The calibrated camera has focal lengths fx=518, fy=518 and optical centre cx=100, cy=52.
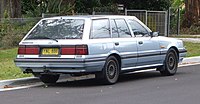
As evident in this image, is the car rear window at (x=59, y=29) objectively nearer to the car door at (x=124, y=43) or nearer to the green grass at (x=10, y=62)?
the car door at (x=124, y=43)

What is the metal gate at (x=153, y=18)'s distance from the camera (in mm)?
27727

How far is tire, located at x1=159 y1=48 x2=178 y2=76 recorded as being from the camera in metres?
13.4

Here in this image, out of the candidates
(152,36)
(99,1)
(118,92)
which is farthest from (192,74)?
(99,1)

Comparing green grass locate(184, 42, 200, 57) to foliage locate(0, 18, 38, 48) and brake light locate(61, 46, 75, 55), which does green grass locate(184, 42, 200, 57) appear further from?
brake light locate(61, 46, 75, 55)

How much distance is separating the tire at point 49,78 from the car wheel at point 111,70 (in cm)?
125

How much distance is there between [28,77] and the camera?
12.3 meters

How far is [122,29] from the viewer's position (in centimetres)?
1225

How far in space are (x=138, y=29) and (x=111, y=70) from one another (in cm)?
160

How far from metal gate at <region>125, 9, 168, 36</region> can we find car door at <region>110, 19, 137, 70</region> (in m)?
15.1

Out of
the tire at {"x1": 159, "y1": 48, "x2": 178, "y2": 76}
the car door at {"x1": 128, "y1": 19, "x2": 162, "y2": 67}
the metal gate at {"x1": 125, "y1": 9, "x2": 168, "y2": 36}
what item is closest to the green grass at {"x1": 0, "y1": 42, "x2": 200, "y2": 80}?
the car door at {"x1": 128, "y1": 19, "x2": 162, "y2": 67}

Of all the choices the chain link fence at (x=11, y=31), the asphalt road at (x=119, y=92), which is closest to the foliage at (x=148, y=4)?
the chain link fence at (x=11, y=31)

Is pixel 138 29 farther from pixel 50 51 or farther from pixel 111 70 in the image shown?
pixel 50 51

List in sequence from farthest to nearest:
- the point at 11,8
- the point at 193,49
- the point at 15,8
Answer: the point at 15,8 < the point at 11,8 < the point at 193,49

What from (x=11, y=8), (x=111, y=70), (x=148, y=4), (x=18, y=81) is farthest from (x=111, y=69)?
(x=148, y=4)
